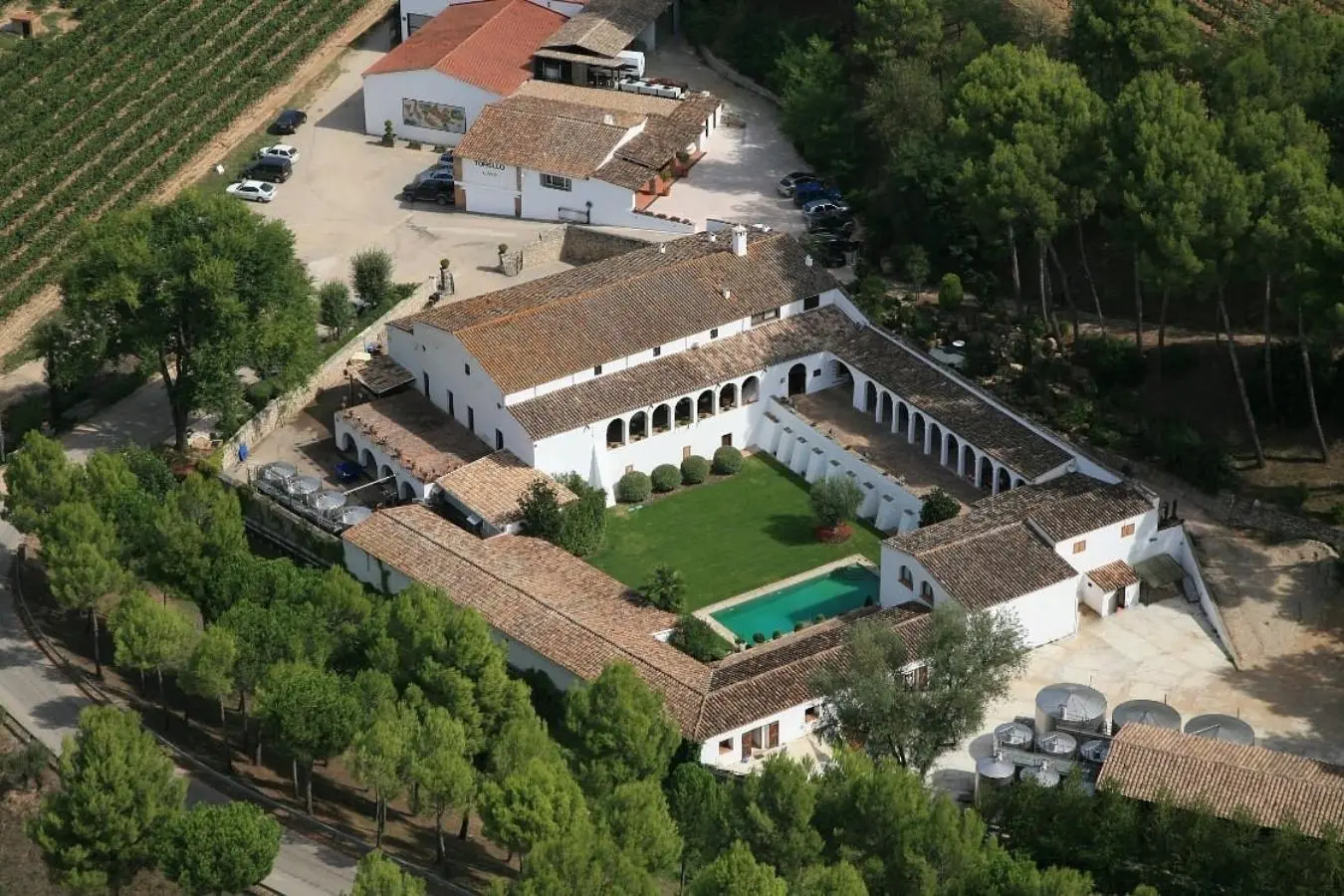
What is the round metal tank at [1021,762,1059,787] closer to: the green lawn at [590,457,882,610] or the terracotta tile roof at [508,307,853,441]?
the green lawn at [590,457,882,610]

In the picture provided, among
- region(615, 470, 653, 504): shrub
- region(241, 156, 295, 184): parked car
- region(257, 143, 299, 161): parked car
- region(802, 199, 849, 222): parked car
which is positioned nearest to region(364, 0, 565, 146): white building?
region(257, 143, 299, 161): parked car

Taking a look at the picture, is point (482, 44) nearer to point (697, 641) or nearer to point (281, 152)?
point (281, 152)

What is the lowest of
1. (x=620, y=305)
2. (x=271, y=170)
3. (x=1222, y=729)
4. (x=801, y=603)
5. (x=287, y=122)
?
(x=801, y=603)

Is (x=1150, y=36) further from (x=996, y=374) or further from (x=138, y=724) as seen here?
(x=138, y=724)

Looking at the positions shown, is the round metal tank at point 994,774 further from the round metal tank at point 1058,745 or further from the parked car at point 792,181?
the parked car at point 792,181

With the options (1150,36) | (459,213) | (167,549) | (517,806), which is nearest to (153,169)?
(459,213)

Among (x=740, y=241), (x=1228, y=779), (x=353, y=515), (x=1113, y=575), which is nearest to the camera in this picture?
(x=1228, y=779)

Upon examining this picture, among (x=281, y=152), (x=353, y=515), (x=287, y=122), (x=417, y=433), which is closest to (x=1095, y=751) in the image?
(x=353, y=515)
